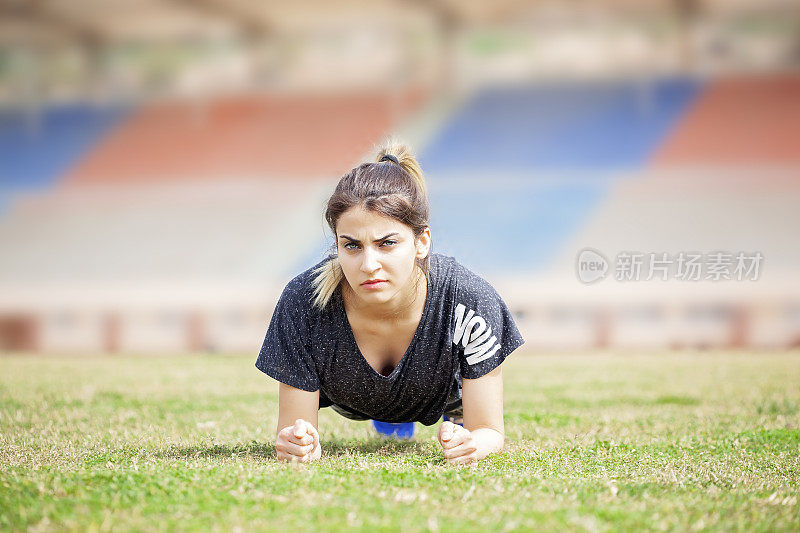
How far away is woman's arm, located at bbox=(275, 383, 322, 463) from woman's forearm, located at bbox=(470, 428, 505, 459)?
63 cm

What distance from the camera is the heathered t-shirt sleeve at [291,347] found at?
11.7 feet

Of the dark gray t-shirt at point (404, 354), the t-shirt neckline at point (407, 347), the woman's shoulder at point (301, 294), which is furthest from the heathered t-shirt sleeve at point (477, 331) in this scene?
the woman's shoulder at point (301, 294)

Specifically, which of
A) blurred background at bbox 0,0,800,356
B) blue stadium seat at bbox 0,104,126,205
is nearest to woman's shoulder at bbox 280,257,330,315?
blurred background at bbox 0,0,800,356

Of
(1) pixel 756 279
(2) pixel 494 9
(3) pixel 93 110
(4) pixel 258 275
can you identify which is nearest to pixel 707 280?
(1) pixel 756 279

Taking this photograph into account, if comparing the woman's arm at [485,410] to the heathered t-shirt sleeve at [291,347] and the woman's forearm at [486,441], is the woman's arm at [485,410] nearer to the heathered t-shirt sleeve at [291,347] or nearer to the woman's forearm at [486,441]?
the woman's forearm at [486,441]

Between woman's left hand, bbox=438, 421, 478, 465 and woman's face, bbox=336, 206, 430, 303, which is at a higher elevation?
woman's face, bbox=336, 206, 430, 303

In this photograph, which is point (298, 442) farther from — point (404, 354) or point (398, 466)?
point (404, 354)

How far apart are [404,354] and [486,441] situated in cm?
48

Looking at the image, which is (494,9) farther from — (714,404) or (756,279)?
(714,404)

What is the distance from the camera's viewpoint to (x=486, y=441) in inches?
139

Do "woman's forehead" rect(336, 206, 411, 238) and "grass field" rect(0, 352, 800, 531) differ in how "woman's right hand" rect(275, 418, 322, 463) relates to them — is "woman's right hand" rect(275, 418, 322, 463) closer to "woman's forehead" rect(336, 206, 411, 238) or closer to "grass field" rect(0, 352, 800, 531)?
"grass field" rect(0, 352, 800, 531)

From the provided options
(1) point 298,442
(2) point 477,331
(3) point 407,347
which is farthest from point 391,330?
(1) point 298,442

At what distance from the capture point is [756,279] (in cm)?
1407

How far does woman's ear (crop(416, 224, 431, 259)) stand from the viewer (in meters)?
3.63
